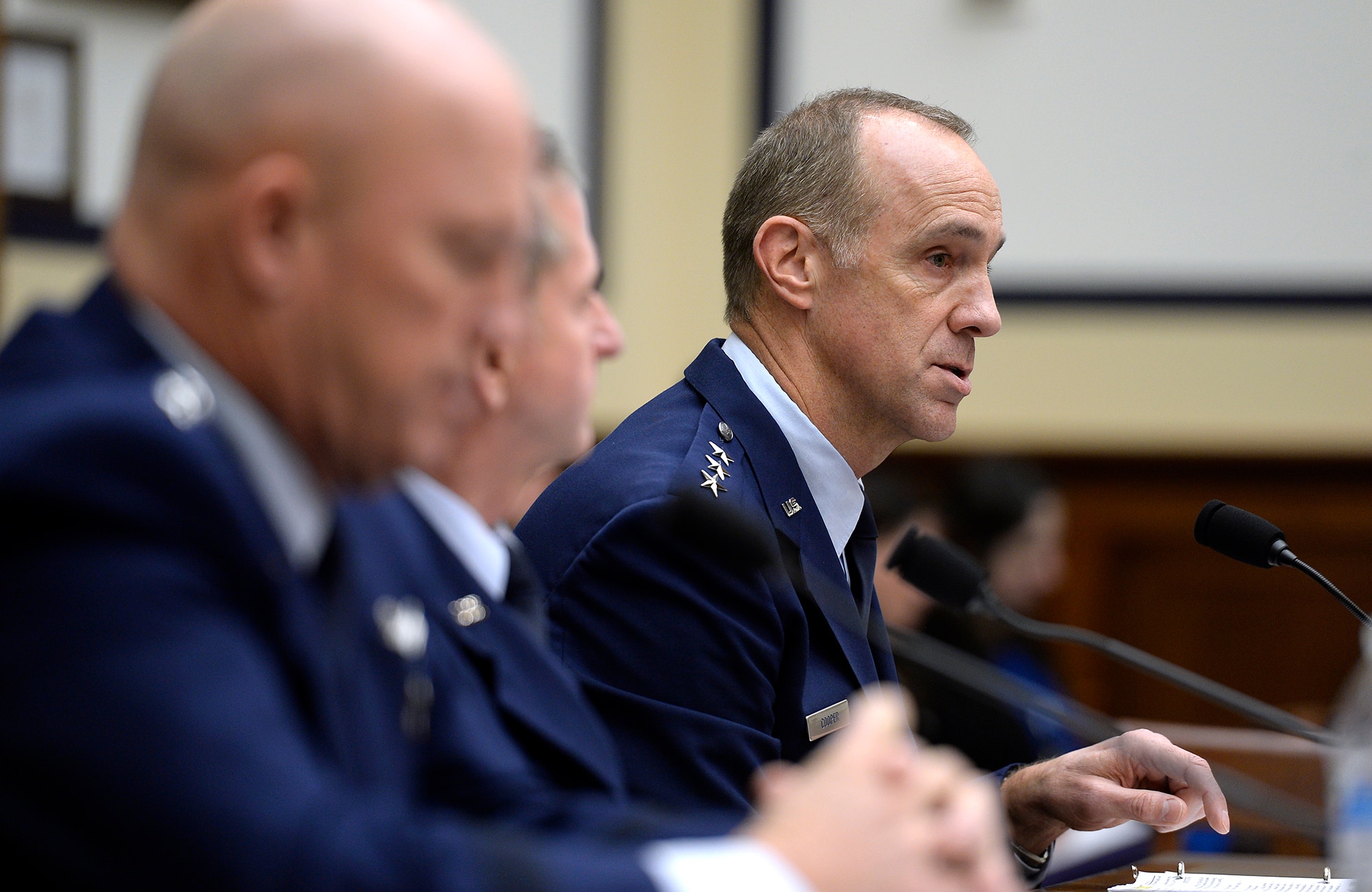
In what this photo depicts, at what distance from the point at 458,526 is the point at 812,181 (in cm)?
83

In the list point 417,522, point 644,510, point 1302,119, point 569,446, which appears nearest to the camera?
point 417,522

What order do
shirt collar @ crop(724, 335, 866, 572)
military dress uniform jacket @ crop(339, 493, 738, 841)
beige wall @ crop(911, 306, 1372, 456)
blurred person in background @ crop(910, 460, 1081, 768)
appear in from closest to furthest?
1. military dress uniform jacket @ crop(339, 493, 738, 841)
2. shirt collar @ crop(724, 335, 866, 572)
3. blurred person in background @ crop(910, 460, 1081, 768)
4. beige wall @ crop(911, 306, 1372, 456)

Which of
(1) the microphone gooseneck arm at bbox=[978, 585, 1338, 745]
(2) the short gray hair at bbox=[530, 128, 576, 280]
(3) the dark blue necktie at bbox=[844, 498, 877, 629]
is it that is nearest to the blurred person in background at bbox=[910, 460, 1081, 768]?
(1) the microphone gooseneck arm at bbox=[978, 585, 1338, 745]

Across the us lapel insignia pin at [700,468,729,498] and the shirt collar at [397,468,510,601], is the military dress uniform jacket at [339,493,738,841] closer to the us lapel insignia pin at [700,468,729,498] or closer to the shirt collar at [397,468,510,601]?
the shirt collar at [397,468,510,601]

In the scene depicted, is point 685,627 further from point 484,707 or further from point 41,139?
point 41,139

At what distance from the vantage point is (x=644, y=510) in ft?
4.32

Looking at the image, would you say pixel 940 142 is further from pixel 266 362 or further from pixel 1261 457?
pixel 1261 457

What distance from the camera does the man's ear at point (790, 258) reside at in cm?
167

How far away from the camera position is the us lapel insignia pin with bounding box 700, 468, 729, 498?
4.63 ft

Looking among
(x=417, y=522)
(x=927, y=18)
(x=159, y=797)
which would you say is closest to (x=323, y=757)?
(x=159, y=797)

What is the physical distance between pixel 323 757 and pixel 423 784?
0.16 metres

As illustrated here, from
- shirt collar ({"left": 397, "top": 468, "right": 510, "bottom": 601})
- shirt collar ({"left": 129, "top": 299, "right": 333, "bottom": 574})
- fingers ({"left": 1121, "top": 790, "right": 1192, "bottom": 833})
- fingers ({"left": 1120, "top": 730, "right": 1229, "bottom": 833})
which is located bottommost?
fingers ({"left": 1121, "top": 790, "right": 1192, "bottom": 833})

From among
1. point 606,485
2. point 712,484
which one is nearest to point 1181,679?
point 712,484

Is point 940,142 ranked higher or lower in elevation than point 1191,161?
higher
